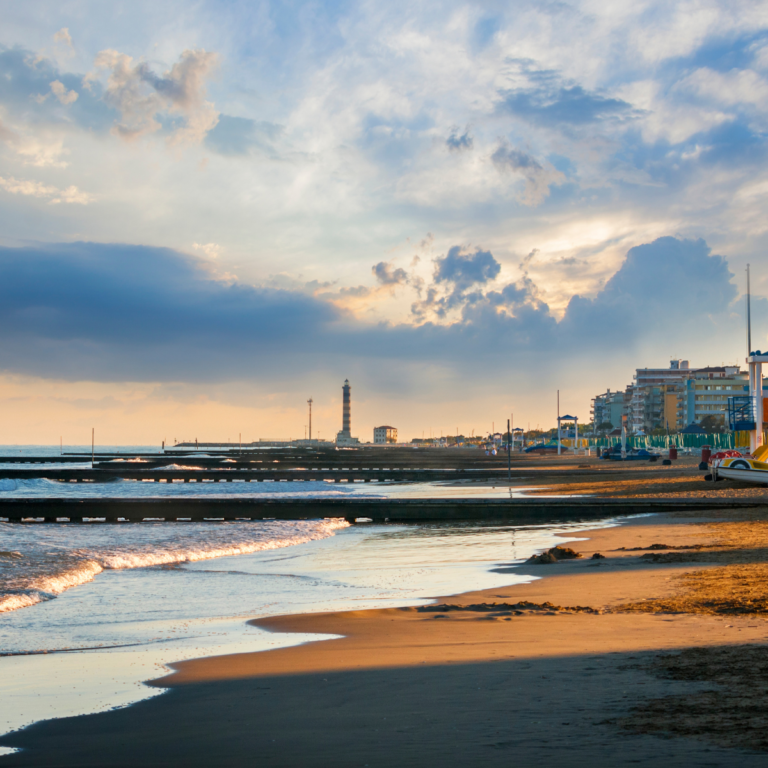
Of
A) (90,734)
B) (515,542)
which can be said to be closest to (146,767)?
(90,734)

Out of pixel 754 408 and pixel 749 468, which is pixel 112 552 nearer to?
pixel 749 468

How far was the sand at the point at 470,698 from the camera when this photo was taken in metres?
4.68

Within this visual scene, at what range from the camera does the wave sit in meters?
14.4

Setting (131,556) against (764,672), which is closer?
(764,672)

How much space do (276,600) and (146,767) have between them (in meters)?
7.83

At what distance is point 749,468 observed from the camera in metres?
33.3

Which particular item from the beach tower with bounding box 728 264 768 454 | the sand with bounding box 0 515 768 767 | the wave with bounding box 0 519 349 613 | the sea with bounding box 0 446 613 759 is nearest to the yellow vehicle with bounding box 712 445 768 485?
the beach tower with bounding box 728 264 768 454

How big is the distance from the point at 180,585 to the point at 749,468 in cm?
2754

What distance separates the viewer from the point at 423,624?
30.8ft

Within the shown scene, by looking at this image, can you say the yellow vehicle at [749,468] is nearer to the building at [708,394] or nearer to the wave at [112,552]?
the wave at [112,552]

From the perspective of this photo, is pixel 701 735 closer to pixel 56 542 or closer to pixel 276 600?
pixel 276 600

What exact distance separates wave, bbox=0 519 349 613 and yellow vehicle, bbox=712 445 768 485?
18101mm

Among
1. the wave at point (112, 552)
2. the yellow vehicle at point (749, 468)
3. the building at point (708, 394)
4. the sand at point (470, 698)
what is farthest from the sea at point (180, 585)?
the building at point (708, 394)

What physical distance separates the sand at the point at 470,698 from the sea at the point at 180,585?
68cm
